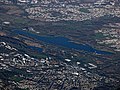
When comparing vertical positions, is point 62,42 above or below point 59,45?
below

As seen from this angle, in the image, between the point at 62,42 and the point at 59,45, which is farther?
the point at 62,42

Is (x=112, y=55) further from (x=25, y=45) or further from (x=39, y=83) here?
(x=39, y=83)

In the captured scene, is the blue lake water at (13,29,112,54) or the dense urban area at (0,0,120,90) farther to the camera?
the blue lake water at (13,29,112,54)

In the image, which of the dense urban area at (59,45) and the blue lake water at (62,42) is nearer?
the dense urban area at (59,45)

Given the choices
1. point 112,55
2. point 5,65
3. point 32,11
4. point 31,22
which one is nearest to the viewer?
point 5,65

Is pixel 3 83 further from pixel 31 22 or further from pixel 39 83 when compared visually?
pixel 31 22

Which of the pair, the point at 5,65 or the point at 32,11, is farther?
the point at 32,11

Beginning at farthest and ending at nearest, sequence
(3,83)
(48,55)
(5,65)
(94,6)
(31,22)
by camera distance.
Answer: (94,6), (31,22), (48,55), (5,65), (3,83)

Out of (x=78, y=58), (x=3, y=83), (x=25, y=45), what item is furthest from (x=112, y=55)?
(x=3, y=83)
